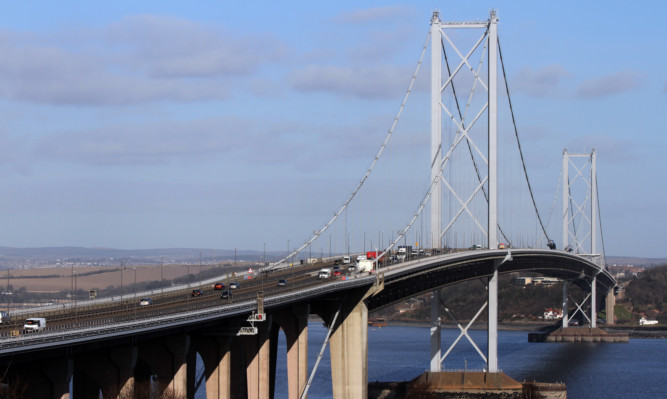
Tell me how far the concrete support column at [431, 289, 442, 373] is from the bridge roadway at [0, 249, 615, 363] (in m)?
2.03

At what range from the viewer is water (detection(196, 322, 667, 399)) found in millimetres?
77688

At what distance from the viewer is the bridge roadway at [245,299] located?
33.2 metres

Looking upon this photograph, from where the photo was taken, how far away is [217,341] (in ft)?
150

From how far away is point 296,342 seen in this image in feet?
177

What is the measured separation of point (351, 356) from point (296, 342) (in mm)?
5220

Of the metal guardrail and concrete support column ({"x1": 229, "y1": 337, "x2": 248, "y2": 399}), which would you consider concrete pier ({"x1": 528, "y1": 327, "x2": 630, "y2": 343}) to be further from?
the metal guardrail

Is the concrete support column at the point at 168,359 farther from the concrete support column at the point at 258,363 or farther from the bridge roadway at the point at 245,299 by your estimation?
the concrete support column at the point at 258,363

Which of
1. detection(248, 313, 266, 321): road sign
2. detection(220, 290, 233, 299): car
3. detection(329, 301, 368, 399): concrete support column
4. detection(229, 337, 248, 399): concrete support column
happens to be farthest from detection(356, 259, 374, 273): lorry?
detection(248, 313, 266, 321): road sign

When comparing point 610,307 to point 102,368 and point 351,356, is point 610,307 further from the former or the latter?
point 102,368

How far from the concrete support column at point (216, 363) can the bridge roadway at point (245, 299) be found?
5.17 ft

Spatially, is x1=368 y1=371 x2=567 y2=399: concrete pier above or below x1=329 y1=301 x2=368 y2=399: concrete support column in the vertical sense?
below

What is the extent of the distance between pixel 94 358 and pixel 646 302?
153 m

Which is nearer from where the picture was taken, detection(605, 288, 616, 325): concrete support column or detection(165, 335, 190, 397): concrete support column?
detection(165, 335, 190, 397): concrete support column

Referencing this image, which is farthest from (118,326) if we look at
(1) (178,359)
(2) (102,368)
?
(1) (178,359)
